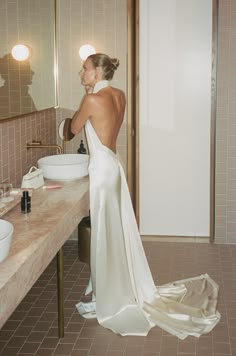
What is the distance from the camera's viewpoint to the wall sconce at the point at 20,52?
12.1 ft

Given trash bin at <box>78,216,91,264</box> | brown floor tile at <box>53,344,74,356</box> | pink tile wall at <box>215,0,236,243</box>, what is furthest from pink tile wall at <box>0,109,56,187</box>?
pink tile wall at <box>215,0,236,243</box>

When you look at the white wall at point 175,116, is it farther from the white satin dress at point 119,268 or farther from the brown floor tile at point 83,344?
the brown floor tile at point 83,344

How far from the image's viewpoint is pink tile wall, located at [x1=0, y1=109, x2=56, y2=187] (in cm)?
352

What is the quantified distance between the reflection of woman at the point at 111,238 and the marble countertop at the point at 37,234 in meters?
0.16

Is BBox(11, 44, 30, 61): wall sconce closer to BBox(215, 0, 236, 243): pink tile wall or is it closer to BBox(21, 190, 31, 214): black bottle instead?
BBox(21, 190, 31, 214): black bottle

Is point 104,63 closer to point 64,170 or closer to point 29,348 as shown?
point 64,170

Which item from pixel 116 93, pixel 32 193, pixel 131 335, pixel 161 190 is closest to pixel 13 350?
pixel 131 335

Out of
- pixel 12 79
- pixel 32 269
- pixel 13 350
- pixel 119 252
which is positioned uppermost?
pixel 12 79

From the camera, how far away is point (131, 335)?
3240 millimetres

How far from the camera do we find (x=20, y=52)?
384 centimetres

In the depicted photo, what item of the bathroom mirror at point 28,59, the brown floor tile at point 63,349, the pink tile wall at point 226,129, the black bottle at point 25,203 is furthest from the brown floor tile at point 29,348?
the pink tile wall at point 226,129

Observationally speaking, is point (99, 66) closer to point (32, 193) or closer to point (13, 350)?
point (32, 193)

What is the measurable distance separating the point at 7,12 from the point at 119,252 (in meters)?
1.55

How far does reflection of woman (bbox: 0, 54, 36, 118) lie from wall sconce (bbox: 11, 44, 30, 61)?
3 cm
